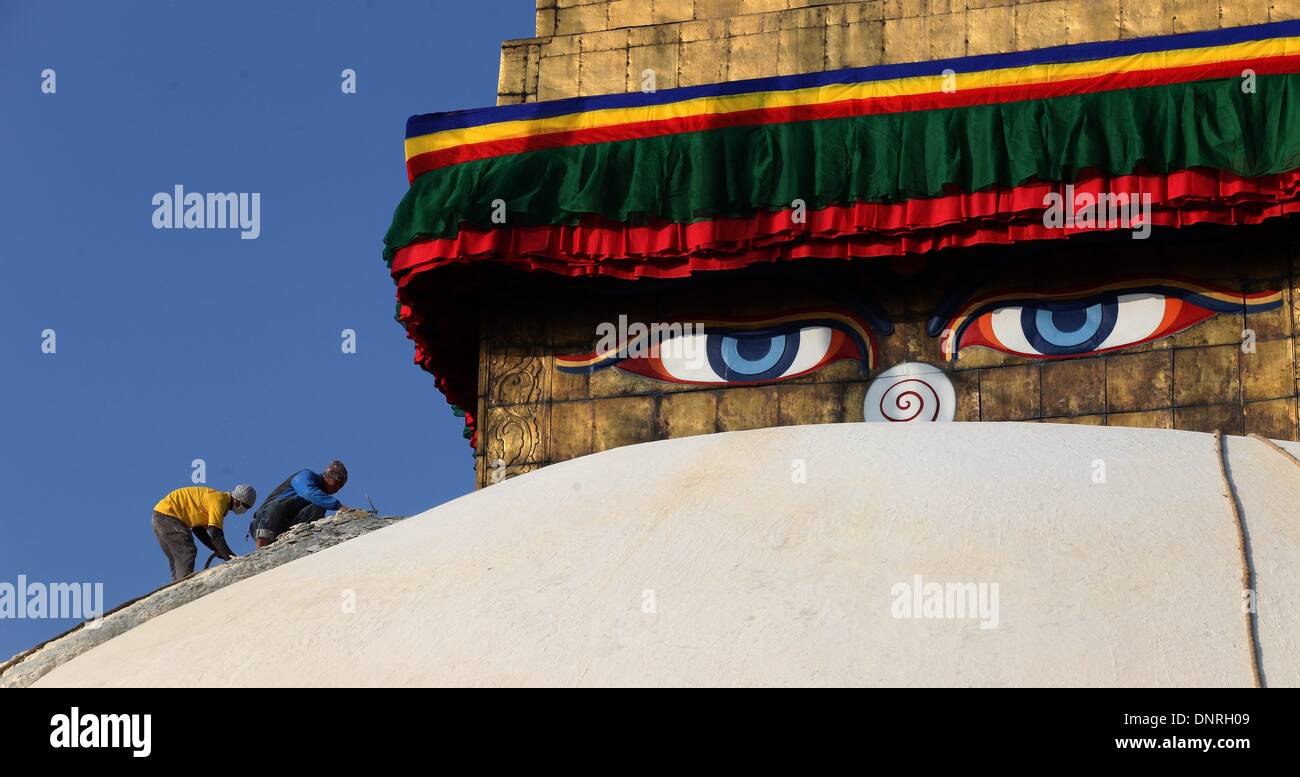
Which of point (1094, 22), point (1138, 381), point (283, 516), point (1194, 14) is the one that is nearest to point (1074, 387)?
point (1138, 381)

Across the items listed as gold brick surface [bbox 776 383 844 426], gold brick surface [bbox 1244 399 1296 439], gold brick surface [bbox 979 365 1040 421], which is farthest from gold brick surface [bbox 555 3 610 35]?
gold brick surface [bbox 1244 399 1296 439]

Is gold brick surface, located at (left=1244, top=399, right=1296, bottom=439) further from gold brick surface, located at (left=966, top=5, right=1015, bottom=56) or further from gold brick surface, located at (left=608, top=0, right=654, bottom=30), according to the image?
gold brick surface, located at (left=608, top=0, right=654, bottom=30)

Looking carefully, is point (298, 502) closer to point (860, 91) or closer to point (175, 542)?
point (175, 542)

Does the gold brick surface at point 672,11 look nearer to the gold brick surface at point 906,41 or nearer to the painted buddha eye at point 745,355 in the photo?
the gold brick surface at point 906,41

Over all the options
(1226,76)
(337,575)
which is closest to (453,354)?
(1226,76)

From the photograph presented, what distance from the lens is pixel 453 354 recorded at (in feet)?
38.5

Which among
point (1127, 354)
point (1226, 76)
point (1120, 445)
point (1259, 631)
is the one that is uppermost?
point (1226, 76)

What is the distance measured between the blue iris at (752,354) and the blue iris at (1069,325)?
1.41 m

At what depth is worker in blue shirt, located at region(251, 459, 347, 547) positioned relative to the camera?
33.4 ft

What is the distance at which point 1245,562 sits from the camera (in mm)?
4551

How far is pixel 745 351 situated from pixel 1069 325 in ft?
6.31

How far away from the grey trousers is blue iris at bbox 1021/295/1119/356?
5173 mm
